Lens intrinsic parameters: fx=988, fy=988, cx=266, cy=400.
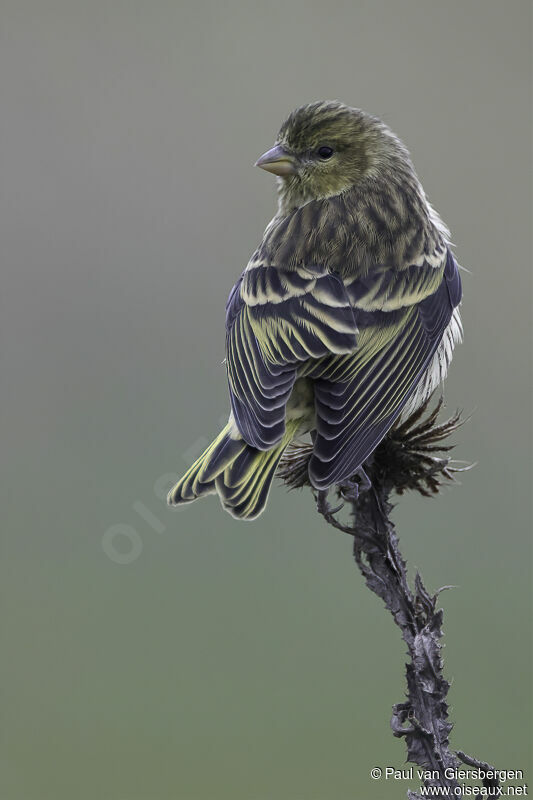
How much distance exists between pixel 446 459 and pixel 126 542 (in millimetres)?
2510

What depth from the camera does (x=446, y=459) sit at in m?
2.87

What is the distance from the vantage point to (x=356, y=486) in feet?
9.37

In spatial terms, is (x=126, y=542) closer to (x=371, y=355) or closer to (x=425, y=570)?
(x=425, y=570)

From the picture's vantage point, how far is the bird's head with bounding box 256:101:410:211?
397cm

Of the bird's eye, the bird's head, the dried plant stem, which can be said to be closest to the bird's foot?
the dried plant stem

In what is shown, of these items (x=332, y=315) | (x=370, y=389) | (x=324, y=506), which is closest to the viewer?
(x=324, y=506)

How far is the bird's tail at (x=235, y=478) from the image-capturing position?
3.04 meters

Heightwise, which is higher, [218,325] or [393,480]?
[218,325]

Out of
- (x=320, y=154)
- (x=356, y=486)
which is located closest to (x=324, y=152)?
(x=320, y=154)

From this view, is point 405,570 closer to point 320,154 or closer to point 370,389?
point 370,389

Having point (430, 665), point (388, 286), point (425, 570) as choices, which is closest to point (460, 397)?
point (425, 570)

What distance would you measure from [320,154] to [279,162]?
180mm

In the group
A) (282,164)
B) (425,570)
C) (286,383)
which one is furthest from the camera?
(425,570)

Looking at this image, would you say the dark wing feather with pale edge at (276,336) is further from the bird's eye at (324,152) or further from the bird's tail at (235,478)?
the bird's eye at (324,152)
